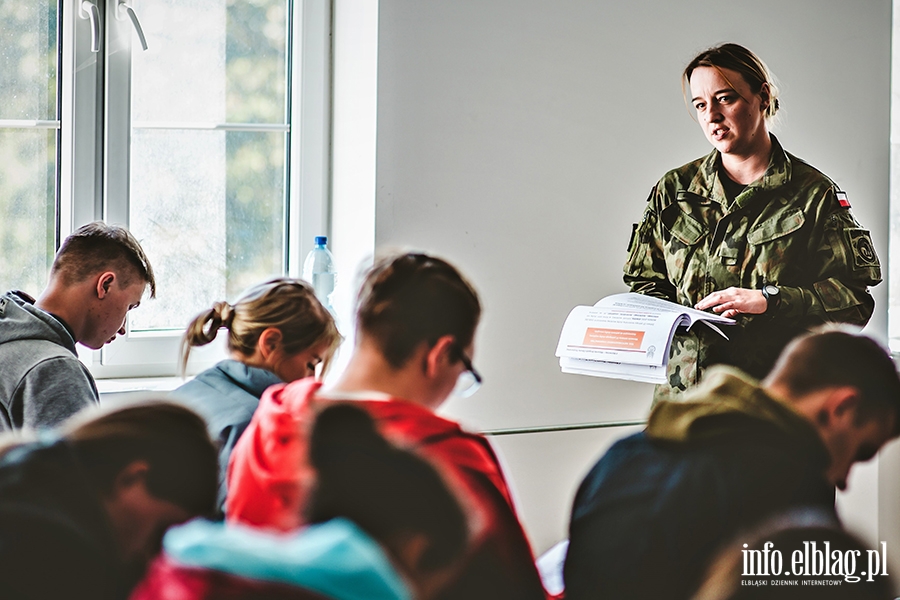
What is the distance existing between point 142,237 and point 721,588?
5.52 ft

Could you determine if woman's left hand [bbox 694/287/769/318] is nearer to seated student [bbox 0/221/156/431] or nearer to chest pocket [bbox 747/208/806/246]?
chest pocket [bbox 747/208/806/246]

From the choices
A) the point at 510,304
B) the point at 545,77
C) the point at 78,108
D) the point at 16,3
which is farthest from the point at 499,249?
the point at 16,3

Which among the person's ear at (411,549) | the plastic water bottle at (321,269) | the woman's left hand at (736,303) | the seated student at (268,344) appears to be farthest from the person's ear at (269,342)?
the plastic water bottle at (321,269)

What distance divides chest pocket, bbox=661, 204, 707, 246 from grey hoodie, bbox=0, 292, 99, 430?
1.03 meters

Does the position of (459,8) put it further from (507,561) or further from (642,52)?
(507,561)

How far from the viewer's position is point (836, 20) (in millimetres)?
2232

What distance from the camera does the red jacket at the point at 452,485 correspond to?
515 millimetres

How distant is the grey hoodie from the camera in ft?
3.79

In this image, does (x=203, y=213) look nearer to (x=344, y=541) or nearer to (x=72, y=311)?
(x=72, y=311)

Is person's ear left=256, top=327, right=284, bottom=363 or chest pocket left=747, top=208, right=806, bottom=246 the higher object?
chest pocket left=747, top=208, right=806, bottom=246

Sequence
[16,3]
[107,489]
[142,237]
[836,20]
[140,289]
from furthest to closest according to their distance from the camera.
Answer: [836,20] → [142,237] → [16,3] → [140,289] → [107,489]

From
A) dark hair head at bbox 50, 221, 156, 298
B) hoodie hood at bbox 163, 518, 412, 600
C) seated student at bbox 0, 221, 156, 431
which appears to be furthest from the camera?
dark hair head at bbox 50, 221, 156, 298

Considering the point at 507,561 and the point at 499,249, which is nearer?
the point at 507,561

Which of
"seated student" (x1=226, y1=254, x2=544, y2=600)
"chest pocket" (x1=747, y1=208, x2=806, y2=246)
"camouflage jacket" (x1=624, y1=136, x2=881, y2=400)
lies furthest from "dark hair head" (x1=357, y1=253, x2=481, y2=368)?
"chest pocket" (x1=747, y1=208, x2=806, y2=246)
